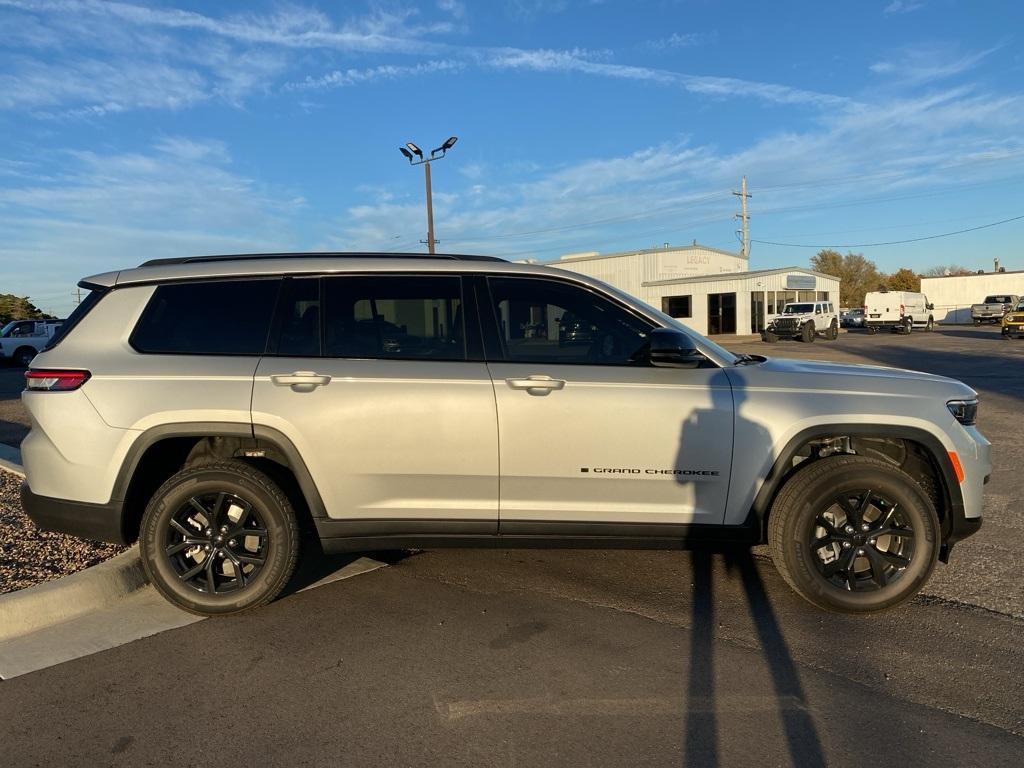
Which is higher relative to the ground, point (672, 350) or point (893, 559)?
point (672, 350)

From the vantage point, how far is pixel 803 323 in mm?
34000

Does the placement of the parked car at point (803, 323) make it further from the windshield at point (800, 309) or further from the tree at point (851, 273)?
the tree at point (851, 273)

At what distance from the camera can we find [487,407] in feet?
12.3

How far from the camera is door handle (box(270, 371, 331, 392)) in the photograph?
379 centimetres

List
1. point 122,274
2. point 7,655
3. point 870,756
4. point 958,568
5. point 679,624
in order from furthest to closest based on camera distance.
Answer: point 958,568 → point 122,274 → point 679,624 → point 7,655 → point 870,756

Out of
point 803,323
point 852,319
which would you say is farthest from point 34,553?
point 852,319

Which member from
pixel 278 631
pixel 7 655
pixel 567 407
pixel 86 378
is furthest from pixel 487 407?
pixel 7 655

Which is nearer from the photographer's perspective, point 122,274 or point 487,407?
point 487,407

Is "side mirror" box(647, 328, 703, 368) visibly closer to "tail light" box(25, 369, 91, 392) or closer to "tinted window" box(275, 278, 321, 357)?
"tinted window" box(275, 278, 321, 357)

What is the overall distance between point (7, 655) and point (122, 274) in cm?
202

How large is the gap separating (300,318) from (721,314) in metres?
41.7

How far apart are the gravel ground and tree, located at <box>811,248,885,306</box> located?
293 ft

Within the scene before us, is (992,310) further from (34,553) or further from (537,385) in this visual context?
(34,553)

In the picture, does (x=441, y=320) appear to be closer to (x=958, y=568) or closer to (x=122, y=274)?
(x=122, y=274)
